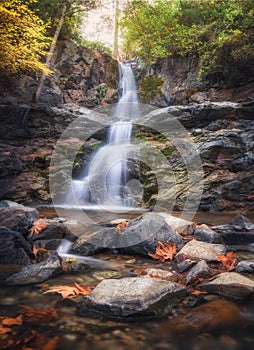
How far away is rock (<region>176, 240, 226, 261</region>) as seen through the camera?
362 centimetres

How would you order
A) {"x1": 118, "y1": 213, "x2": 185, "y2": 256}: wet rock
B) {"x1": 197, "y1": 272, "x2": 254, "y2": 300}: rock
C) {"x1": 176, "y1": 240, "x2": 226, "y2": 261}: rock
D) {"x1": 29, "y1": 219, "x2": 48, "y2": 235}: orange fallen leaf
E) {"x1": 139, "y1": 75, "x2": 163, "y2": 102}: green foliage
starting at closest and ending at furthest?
{"x1": 197, "y1": 272, "x2": 254, "y2": 300}: rock → {"x1": 176, "y1": 240, "x2": 226, "y2": 261}: rock → {"x1": 118, "y1": 213, "x2": 185, "y2": 256}: wet rock → {"x1": 29, "y1": 219, "x2": 48, "y2": 235}: orange fallen leaf → {"x1": 139, "y1": 75, "x2": 163, "y2": 102}: green foliage

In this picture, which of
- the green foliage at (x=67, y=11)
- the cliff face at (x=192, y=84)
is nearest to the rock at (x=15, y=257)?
the cliff face at (x=192, y=84)

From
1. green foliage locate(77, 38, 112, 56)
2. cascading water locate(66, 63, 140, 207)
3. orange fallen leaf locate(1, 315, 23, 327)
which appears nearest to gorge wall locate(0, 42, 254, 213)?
cascading water locate(66, 63, 140, 207)

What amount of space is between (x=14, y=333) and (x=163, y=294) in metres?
1.26

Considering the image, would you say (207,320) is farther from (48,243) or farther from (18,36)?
(18,36)

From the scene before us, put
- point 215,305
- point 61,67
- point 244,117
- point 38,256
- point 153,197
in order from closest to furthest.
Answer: point 215,305
point 38,256
point 153,197
point 244,117
point 61,67

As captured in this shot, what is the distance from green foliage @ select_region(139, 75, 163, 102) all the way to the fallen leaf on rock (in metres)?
14.8

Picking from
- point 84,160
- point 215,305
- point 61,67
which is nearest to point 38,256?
point 215,305

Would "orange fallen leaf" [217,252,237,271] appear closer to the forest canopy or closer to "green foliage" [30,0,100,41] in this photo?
the forest canopy

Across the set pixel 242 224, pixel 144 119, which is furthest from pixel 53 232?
pixel 144 119

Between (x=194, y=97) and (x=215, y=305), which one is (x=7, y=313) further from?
(x=194, y=97)

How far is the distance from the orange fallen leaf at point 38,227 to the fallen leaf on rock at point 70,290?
181 centimetres

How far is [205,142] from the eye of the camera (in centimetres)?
967

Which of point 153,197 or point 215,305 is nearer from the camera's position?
point 215,305
